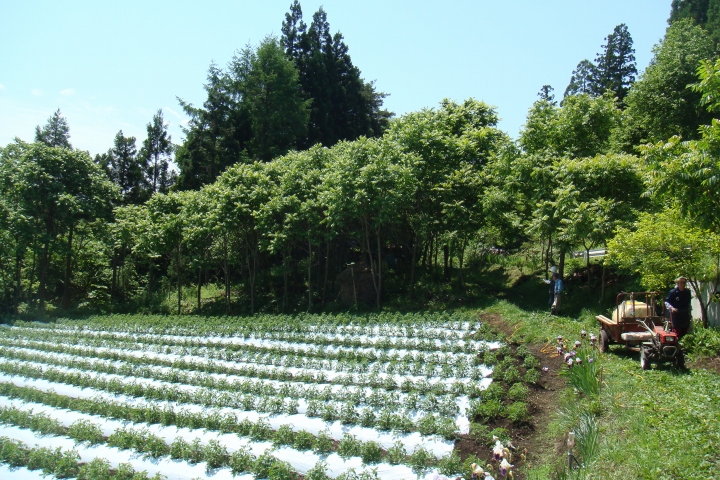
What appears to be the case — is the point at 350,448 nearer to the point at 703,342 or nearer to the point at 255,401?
the point at 255,401

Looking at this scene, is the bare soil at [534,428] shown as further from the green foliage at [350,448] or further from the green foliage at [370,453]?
the green foliage at [350,448]

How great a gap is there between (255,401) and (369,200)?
36.8ft

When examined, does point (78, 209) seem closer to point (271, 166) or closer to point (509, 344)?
point (271, 166)

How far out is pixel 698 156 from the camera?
8.69m

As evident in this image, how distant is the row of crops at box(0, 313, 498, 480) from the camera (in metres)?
8.32

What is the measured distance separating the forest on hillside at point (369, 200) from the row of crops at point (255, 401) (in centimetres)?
505

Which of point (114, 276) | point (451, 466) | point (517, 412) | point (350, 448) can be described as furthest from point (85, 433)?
point (114, 276)

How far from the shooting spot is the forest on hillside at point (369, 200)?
13828 millimetres

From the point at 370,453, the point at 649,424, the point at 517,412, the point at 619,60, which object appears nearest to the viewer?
the point at 649,424

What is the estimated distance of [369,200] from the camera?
67.5 ft

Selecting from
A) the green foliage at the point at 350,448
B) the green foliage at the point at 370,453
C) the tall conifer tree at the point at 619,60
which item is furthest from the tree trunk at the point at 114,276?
the tall conifer tree at the point at 619,60

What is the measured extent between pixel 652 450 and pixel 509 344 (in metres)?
Answer: 7.37

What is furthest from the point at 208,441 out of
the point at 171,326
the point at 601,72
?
the point at 601,72

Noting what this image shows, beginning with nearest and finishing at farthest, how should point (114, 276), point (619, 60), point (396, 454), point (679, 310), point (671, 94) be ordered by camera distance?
point (396, 454) < point (679, 310) < point (671, 94) < point (114, 276) < point (619, 60)
